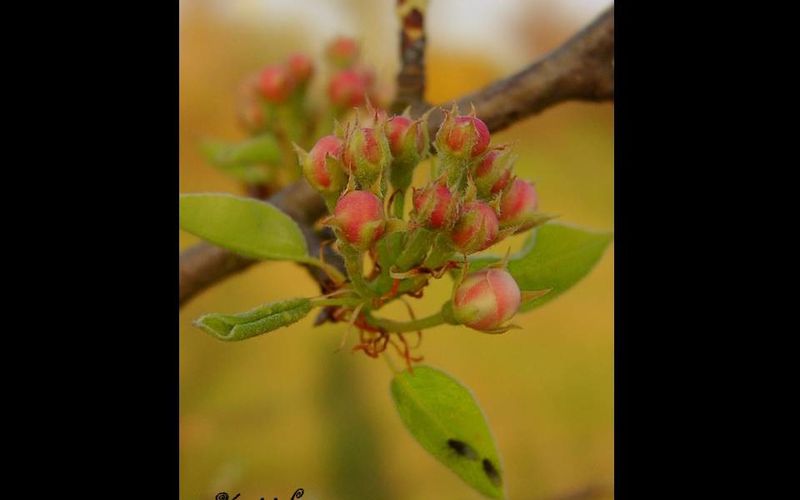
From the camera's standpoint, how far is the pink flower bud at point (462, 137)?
0.82 metres

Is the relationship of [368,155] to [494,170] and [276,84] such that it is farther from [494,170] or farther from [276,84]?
[276,84]

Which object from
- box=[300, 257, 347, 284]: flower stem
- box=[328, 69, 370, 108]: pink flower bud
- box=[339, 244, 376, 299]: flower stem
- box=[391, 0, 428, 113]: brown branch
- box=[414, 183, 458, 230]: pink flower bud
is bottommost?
box=[414, 183, 458, 230]: pink flower bud

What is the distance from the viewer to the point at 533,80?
3.66 ft

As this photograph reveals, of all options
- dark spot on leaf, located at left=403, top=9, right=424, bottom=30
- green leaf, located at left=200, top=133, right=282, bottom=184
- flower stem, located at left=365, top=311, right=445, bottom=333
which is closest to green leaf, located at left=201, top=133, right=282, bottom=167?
green leaf, located at left=200, top=133, right=282, bottom=184

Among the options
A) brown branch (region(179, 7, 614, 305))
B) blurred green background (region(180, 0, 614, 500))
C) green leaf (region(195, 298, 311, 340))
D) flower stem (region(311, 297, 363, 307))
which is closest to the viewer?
green leaf (region(195, 298, 311, 340))

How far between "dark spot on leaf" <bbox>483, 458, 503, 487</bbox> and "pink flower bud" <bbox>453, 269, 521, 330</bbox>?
174mm

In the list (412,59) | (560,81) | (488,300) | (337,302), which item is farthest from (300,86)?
(488,300)

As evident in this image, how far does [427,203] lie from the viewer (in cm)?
80

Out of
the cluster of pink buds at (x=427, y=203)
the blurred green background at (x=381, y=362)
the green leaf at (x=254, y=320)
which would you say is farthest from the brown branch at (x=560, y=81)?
the green leaf at (x=254, y=320)

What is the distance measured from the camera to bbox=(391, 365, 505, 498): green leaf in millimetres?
→ 947

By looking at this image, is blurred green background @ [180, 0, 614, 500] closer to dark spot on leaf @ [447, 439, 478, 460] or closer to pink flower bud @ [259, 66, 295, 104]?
pink flower bud @ [259, 66, 295, 104]

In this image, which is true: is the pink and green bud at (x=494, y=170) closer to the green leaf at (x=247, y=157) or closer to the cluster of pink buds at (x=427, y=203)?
the cluster of pink buds at (x=427, y=203)

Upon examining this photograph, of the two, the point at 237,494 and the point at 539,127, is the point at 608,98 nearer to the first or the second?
the point at 539,127
